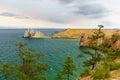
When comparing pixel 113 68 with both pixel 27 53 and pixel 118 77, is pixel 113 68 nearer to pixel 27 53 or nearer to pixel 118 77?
pixel 118 77

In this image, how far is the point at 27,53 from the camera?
162ft

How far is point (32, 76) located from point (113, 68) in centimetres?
1901

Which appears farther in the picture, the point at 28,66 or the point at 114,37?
the point at 114,37

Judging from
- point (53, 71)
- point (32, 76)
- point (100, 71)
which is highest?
point (100, 71)

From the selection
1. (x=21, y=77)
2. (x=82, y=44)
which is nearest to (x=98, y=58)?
(x=21, y=77)

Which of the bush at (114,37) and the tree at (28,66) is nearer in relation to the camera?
the tree at (28,66)

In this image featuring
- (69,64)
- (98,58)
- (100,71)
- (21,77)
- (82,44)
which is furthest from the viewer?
(82,44)

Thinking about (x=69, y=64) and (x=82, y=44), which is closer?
(x=69, y=64)

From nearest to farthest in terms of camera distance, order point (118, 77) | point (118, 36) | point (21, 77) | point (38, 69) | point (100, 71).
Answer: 1. point (100, 71)
2. point (118, 77)
3. point (21, 77)
4. point (38, 69)
5. point (118, 36)

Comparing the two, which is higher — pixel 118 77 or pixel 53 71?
pixel 118 77

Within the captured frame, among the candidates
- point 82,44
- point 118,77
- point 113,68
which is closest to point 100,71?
point 118,77

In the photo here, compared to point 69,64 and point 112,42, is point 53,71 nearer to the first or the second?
point 69,64

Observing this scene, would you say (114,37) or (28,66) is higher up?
(114,37)

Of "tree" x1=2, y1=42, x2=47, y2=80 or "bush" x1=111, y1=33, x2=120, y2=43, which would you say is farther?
"bush" x1=111, y1=33, x2=120, y2=43
